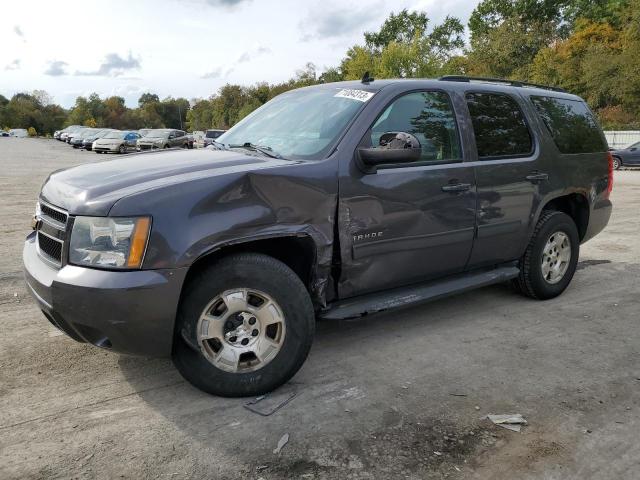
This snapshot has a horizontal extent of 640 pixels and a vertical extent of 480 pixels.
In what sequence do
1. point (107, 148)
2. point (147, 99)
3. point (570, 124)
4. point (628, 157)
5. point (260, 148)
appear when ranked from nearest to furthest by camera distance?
point (260, 148), point (570, 124), point (628, 157), point (107, 148), point (147, 99)

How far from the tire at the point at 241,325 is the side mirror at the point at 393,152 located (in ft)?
2.86

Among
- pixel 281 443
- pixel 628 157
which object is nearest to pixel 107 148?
pixel 628 157

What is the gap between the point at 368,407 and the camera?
3.06m

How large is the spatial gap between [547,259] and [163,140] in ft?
98.5

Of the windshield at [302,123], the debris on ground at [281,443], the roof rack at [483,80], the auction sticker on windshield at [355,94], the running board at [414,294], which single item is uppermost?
the roof rack at [483,80]

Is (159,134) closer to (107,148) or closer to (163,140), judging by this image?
(163,140)

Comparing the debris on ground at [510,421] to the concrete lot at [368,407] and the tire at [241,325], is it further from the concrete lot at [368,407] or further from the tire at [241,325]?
the tire at [241,325]

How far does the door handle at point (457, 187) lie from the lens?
3.89m

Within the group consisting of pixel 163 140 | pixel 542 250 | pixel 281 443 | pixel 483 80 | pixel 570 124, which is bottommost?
pixel 281 443

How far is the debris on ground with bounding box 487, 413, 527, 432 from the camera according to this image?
292cm

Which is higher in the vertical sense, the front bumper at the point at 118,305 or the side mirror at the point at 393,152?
the side mirror at the point at 393,152

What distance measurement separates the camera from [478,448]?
272 cm

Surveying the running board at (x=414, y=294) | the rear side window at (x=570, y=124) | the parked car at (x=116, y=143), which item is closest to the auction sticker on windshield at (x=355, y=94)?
the running board at (x=414, y=294)

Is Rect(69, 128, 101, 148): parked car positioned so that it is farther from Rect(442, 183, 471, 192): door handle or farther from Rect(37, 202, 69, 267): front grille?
Rect(442, 183, 471, 192): door handle
